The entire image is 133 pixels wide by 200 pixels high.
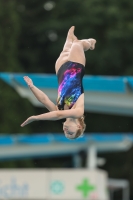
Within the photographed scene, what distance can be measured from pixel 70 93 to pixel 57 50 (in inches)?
798

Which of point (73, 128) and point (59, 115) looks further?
point (73, 128)

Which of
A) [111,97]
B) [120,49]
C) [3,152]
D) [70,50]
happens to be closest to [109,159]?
[120,49]

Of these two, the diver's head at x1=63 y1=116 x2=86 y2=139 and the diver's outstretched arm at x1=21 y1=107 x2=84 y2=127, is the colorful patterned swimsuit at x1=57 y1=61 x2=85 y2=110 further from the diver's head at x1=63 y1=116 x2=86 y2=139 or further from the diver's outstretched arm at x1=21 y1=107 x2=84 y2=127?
the diver's outstretched arm at x1=21 y1=107 x2=84 y2=127

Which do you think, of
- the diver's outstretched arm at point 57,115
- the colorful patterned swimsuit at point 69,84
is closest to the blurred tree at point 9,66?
the colorful patterned swimsuit at point 69,84

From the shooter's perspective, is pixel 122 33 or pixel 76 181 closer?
pixel 76 181

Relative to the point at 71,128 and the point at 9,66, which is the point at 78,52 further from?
the point at 9,66

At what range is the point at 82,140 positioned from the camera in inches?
872

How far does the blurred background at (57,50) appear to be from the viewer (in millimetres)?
27688

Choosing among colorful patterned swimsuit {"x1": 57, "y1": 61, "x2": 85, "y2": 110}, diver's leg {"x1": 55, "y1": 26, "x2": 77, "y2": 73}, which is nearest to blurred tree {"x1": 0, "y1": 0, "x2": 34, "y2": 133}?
diver's leg {"x1": 55, "y1": 26, "x2": 77, "y2": 73}

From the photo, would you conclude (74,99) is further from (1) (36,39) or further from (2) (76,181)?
(1) (36,39)

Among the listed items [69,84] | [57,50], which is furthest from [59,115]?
[57,50]

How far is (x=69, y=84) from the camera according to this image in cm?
886

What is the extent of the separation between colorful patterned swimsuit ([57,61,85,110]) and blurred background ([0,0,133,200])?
58.9 feet

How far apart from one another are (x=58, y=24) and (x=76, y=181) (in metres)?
13.2
